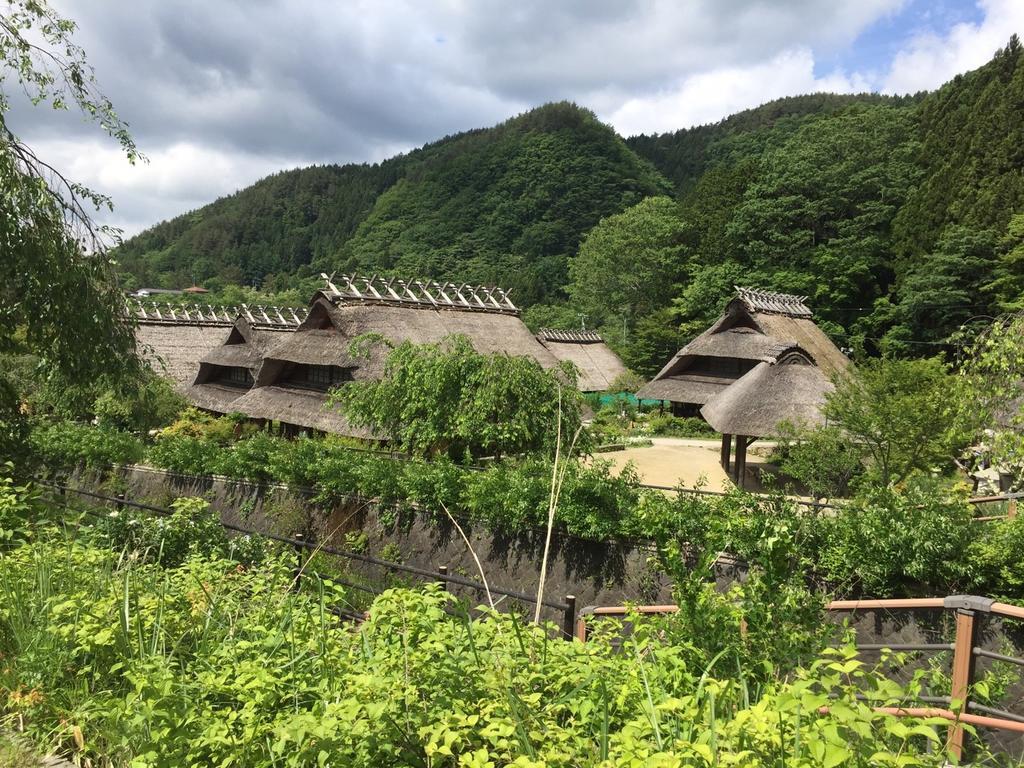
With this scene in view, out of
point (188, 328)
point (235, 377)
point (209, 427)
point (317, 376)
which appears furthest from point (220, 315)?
point (317, 376)

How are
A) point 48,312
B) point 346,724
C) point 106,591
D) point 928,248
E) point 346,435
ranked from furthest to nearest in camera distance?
point 928,248 → point 346,435 → point 48,312 → point 106,591 → point 346,724

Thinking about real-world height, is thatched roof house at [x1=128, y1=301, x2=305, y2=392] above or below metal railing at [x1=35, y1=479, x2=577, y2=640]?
above

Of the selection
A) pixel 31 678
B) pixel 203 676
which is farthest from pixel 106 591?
pixel 203 676

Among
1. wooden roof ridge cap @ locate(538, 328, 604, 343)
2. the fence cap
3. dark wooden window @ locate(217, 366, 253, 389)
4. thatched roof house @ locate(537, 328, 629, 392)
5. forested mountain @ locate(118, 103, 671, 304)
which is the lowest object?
the fence cap

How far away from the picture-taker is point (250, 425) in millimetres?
22141

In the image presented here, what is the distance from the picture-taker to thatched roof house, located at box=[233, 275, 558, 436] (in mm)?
18953

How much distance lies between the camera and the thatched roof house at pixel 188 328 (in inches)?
1049

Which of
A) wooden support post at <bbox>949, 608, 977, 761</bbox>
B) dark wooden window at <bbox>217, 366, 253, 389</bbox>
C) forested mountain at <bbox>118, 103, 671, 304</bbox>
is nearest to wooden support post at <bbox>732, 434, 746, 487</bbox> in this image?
wooden support post at <bbox>949, 608, 977, 761</bbox>

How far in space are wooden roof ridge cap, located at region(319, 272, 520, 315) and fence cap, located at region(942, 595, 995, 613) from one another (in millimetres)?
18476

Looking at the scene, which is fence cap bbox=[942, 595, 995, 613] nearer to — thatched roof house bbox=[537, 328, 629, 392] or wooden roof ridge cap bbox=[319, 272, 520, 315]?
wooden roof ridge cap bbox=[319, 272, 520, 315]

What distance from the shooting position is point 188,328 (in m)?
29.5

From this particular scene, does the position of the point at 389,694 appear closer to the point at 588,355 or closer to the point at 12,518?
the point at 12,518

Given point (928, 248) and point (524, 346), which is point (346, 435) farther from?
point (928, 248)

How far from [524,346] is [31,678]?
20.4 m
